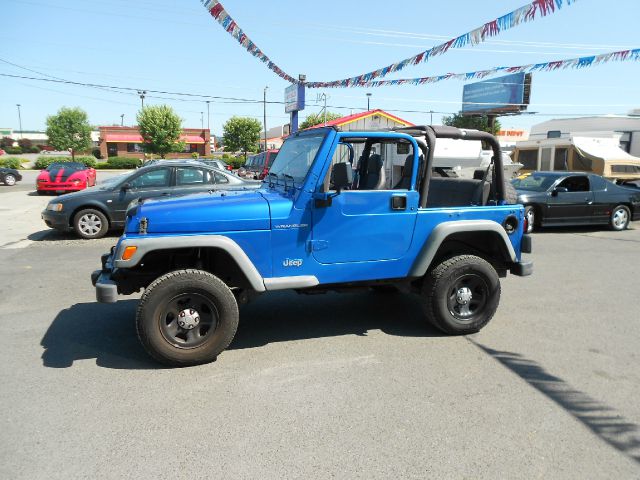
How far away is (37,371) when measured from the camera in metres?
3.89

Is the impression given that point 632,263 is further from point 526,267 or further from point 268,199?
point 268,199

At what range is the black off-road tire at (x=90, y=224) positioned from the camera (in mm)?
9797

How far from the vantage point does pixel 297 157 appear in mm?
4711

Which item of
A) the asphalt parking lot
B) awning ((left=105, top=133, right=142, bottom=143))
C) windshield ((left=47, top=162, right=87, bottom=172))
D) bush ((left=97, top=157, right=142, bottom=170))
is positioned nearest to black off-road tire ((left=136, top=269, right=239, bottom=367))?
the asphalt parking lot

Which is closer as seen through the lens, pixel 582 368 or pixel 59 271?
pixel 582 368

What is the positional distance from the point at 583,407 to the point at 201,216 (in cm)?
319

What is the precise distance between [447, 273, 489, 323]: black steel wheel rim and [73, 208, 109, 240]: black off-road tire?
7.81 meters

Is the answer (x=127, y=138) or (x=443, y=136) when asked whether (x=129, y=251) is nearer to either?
(x=443, y=136)

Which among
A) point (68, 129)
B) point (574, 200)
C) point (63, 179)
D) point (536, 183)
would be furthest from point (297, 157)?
point (68, 129)

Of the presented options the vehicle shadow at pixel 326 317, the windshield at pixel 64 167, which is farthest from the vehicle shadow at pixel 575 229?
the windshield at pixel 64 167

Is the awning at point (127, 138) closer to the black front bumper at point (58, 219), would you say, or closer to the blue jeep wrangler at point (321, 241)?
the black front bumper at point (58, 219)

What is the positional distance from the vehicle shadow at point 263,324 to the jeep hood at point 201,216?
1184 millimetres

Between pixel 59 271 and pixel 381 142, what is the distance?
17.4 ft

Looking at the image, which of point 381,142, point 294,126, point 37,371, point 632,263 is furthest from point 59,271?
point 294,126
